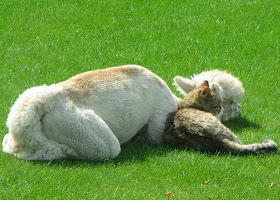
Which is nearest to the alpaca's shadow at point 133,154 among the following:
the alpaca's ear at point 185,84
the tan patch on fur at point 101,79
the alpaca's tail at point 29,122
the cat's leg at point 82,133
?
the cat's leg at point 82,133

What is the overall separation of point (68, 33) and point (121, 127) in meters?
6.65

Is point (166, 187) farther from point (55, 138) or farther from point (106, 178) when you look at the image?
point (55, 138)

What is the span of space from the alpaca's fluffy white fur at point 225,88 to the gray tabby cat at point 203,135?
1.06m

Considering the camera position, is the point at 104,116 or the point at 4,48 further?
the point at 4,48

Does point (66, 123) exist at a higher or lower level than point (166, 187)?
higher

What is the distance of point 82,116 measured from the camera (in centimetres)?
808

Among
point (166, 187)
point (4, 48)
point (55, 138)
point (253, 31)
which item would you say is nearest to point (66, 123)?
point (55, 138)

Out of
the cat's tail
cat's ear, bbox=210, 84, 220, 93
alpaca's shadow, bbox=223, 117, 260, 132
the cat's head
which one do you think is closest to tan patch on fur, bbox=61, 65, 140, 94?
the cat's head

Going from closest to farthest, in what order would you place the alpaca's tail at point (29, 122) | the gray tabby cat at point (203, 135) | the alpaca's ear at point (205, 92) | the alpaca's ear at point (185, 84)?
the alpaca's tail at point (29, 122)
the gray tabby cat at point (203, 135)
the alpaca's ear at point (205, 92)
the alpaca's ear at point (185, 84)

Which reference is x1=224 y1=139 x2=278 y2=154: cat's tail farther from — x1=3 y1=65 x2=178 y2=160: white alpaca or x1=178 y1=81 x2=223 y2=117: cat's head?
x1=3 y1=65 x2=178 y2=160: white alpaca

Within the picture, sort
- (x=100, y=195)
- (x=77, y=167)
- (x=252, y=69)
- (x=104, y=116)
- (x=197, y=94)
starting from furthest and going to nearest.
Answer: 1. (x=252, y=69)
2. (x=197, y=94)
3. (x=104, y=116)
4. (x=77, y=167)
5. (x=100, y=195)

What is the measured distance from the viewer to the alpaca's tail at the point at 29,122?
7.77 m

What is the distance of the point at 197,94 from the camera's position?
9.44m

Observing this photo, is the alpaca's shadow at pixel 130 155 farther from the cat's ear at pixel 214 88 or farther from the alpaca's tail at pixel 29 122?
the cat's ear at pixel 214 88
